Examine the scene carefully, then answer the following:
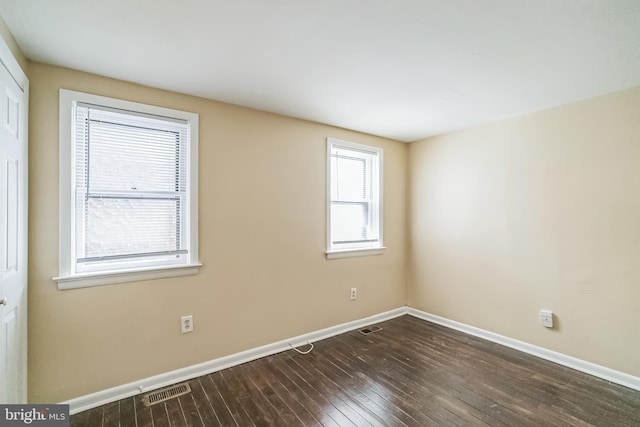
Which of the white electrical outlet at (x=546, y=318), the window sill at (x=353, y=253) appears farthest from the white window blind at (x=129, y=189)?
the white electrical outlet at (x=546, y=318)

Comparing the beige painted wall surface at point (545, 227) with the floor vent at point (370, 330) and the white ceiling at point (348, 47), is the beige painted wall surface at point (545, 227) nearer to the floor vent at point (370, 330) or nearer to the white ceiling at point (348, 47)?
the white ceiling at point (348, 47)

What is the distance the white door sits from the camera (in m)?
1.42

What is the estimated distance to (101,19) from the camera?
148 centimetres

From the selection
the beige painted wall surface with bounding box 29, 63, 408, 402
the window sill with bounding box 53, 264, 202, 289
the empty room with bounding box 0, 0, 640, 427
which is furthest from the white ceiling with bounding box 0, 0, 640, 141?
the window sill with bounding box 53, 264, 202, 289

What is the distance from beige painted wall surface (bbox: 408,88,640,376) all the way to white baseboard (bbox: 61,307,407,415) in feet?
4.85

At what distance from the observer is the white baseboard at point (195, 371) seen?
1.97 m

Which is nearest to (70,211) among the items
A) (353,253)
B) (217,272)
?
(217,272)

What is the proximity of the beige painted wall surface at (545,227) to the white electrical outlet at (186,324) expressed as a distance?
111 inches

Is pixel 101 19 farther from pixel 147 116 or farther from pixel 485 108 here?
pixel 485 108

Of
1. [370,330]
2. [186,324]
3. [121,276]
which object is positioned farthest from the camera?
[370,330]

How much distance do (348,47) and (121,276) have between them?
2233mm

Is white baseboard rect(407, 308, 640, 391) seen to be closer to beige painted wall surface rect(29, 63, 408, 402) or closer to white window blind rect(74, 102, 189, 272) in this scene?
beige painted wall surface rect(29, 63, 408, 402)

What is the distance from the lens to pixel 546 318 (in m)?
2.66

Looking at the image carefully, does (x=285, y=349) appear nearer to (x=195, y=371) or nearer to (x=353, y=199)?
(x=195, y=371)
